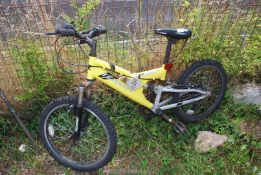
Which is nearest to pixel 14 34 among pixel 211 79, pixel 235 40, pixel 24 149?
pixel 24 149

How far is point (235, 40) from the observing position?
4148 millimetres

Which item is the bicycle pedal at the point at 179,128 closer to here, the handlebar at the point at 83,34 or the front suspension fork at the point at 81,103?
the front suspension fork at the point at 81,103

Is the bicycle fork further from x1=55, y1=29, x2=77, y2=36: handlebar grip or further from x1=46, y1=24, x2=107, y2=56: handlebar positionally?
x1=55, y1=29, x2=77, y2=36: handlebar grip

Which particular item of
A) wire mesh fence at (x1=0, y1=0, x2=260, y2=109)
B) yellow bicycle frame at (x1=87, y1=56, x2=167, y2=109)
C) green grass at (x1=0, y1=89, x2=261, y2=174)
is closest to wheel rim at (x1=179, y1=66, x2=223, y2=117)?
green grass at (x1=0, y1=89, x2=261, y2=174)

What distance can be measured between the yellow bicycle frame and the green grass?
454 millimetres

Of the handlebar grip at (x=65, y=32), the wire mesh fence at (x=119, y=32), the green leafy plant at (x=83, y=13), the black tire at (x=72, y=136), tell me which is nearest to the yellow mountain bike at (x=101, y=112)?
the black tire at (x=72, y=136)

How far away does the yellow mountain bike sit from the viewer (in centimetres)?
326

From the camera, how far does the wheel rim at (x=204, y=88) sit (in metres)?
3.87

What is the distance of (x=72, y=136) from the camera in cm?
A: 360

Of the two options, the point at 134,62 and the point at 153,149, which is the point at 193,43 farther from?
the point at 153,149

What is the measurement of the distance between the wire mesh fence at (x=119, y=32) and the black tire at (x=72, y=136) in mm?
525

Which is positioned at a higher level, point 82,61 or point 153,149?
point 82,61

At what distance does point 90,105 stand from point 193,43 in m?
1.57

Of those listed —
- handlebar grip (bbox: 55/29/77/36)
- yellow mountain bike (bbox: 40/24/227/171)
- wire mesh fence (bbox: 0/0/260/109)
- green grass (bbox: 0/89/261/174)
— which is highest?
handlebar grip (bbox: 55/29/77/36)
